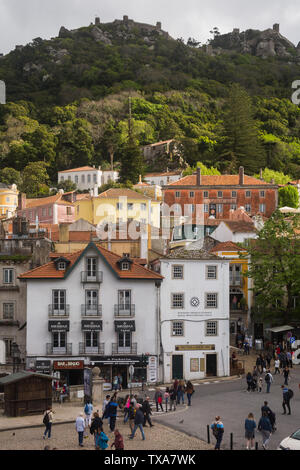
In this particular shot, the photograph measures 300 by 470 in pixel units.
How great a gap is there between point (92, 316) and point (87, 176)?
82.6m

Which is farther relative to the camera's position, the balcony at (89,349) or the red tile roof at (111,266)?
the red tile roof at (111,266)

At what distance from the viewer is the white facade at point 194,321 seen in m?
43.3

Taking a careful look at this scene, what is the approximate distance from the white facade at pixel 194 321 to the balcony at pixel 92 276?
12.6ft

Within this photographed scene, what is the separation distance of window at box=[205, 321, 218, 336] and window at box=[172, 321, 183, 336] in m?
1.56

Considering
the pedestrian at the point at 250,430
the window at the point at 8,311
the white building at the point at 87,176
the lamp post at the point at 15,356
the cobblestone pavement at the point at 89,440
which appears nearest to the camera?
the pedestrian at the point at 250,430

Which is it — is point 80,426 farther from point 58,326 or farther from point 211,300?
point 211,300

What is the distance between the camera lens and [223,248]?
55.5 metres

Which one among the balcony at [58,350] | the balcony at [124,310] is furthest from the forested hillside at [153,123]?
the balcony at [58,350]

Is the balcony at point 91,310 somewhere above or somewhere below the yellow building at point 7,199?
below

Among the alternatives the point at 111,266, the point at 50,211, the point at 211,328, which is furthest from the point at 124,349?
the point at 50,211

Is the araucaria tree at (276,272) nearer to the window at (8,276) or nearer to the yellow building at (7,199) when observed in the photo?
the window at (8,276)

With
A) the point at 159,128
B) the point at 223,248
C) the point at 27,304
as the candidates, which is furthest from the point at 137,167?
the point at 27,304

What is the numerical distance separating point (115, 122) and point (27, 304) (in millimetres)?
115641

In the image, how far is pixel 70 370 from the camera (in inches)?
1662
